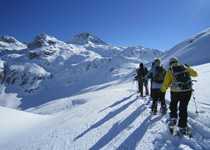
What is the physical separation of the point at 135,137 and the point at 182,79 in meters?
2.09

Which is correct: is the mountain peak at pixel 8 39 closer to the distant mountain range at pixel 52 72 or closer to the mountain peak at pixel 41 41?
the mountain peak at pixel 41 41

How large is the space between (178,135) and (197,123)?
0.94 metres

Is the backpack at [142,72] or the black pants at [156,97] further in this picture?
the backpack at [142,72]

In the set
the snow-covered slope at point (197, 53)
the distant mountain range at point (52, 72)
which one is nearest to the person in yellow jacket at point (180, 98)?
the snow-covered slope at point (197, 53)

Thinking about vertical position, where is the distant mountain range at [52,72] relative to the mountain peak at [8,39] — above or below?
below

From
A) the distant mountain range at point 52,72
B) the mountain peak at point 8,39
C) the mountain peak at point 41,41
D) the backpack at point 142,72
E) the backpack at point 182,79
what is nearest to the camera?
the backpack at point 182,79

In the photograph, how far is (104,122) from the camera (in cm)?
394

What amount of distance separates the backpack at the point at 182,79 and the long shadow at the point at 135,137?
1616 mm

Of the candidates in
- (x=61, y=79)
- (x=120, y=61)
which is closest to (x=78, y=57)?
(x=61, y=79)

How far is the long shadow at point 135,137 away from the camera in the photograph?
8.38ft

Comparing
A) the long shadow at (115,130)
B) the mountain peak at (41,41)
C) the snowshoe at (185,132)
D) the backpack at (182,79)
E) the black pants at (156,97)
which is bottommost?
the long shadow at (115,130)

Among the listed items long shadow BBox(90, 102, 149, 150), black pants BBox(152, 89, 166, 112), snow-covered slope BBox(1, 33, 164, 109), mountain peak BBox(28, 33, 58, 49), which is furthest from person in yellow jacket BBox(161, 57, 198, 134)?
mountain peak BBox(28, 33, 58, 49)

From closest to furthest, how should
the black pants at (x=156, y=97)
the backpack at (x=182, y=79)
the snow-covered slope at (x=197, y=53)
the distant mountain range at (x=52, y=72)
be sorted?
the backpack at (x=182, y=79), the black pants at (x=156, y=97), the snow-covered slope at (x=197, y=53), the distant mountain range at (x=52, y=72)

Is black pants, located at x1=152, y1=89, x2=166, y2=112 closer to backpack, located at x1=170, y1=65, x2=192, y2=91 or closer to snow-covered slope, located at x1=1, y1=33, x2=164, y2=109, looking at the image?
backpack, located at x1=170, y1=65, x2=192, y2=91
